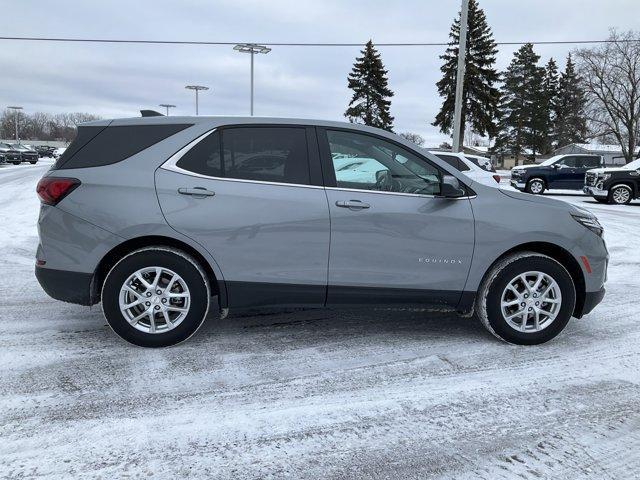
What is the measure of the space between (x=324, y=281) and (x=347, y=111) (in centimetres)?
5261

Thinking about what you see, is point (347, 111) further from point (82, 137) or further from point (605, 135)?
point (82, 137)

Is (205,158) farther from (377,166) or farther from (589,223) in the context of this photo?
(589,223)

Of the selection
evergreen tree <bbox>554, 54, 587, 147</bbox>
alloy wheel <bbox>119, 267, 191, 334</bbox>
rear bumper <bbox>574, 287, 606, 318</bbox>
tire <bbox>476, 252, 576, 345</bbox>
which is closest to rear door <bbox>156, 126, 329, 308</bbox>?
alloy wheel <bbox>119, 267, 191, 334</bbox>

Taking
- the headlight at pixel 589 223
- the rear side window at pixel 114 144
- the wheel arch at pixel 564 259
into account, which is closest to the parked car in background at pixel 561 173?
the headlight at pixel 589 223

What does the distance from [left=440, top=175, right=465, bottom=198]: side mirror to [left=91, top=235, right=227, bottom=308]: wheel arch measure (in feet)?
5.74

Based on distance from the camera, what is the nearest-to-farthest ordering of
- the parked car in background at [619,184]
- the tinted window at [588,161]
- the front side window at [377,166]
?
the front side window at [377,166] < the parked car in background at [619,184] < the tinted window at [588,161]

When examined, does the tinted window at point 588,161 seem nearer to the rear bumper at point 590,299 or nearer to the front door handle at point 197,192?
the rear bumper at point 590,299

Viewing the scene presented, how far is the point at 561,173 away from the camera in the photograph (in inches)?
856

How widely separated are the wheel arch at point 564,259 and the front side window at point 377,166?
2.64ft

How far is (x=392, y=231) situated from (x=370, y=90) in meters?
53.0

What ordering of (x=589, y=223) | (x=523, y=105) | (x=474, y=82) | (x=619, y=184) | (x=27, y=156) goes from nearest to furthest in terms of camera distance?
(x=589, y=223) → (x=619, y=184) → (x=27, y=156) → (x=474, y=82) → (x=523, y=105)

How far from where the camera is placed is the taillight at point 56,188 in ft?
12.2

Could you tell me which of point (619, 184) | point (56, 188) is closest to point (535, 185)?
point (619, 184)

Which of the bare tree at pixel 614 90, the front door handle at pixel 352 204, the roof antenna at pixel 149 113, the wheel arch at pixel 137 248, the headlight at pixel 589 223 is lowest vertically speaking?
the wheel arch at pixel 137 248
